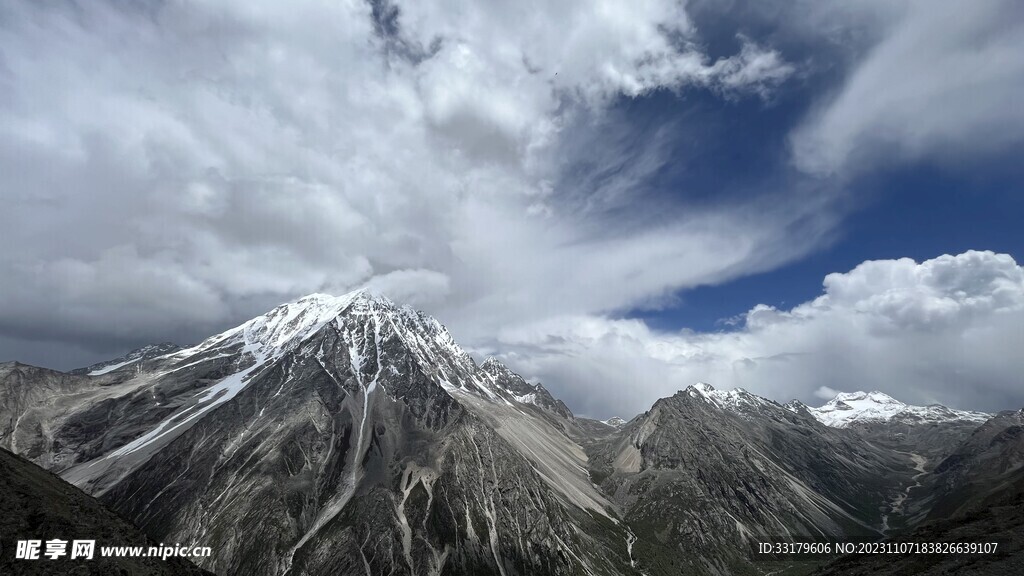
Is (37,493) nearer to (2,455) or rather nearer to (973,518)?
(2,455)

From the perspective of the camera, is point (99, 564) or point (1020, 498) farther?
point (1020, 498)

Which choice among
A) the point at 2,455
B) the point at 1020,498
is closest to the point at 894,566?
the point at 1020,498

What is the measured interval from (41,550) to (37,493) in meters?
17.1

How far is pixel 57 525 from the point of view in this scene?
87188 millimetres

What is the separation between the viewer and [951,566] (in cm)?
8869

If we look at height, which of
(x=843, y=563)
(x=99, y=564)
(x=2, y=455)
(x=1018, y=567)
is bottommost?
(x=843, y=563)

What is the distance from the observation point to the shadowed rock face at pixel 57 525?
79.7 metres

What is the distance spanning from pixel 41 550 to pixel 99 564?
343 inches

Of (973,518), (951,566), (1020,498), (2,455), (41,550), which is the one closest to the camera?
(41,550)

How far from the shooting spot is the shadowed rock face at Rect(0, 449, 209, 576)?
261 feet

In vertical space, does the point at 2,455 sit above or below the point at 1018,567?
above

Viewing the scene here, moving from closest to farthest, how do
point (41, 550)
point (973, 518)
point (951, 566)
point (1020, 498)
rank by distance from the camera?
point (41, 550) < point (951, 566) < point (973, 518) < point (1020, 498)

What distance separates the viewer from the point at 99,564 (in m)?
A: 83.8

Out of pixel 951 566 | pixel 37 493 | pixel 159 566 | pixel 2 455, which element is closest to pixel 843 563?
pixel 951 566
